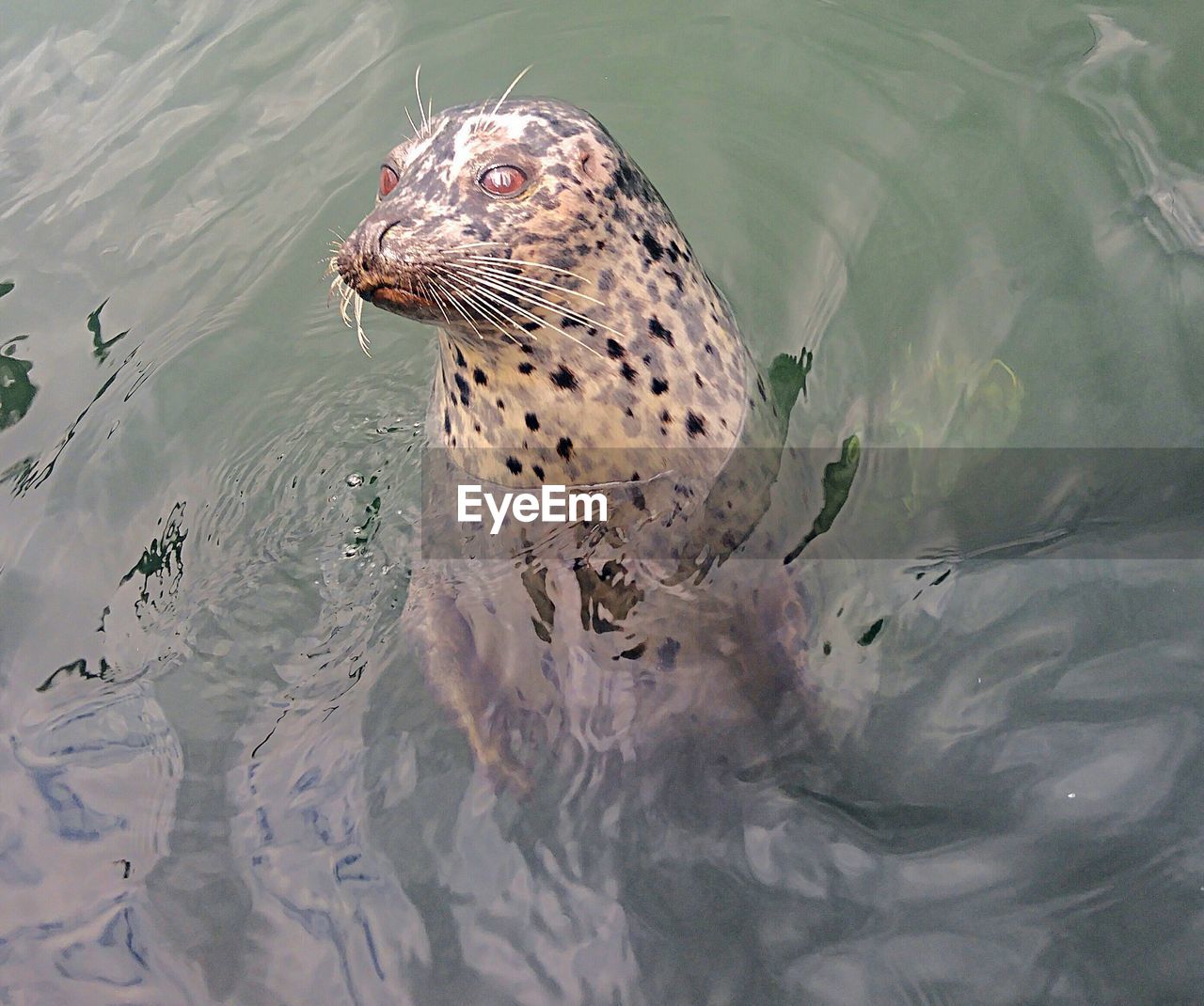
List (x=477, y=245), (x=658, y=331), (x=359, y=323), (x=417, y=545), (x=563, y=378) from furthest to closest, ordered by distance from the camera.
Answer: (x=359, y=323) → (x=417, y=545) → (x=658, y=331) → (x=563, y=378) → (x=477, y=245)

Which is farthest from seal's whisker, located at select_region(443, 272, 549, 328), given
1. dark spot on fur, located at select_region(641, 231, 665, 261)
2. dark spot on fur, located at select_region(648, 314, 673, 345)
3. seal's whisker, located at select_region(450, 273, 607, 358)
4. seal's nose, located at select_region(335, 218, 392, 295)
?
dark spot on fur, located at select_region(641, 231, 665, 261)

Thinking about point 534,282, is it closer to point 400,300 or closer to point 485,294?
point 485,294

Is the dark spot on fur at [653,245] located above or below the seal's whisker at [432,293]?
below

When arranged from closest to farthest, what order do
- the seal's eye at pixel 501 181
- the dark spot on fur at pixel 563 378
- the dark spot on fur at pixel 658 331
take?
the seal's eye at pixel 501 181, the dark spot on fur at pixel 563 378, the dark spot on fur at pixel 658 331

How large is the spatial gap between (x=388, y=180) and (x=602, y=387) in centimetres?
91

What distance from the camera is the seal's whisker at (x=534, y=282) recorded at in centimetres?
334

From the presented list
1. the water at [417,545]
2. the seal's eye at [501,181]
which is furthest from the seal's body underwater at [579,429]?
the water at [417,545]

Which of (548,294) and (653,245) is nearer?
(548,294)

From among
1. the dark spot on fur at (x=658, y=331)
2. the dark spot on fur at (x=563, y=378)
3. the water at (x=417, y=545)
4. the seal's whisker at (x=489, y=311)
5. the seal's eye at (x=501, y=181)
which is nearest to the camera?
the water at (x=417, y=545)

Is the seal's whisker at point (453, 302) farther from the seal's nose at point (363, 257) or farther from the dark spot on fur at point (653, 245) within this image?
the dark spot on fur at point (653, 245)

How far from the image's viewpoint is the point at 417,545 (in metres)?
4.20

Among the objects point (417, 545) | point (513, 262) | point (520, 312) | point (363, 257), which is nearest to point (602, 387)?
point (520, 312)

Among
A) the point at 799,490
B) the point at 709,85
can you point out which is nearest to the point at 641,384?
the point at 799,490

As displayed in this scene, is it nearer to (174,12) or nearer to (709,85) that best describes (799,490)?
(709,85)
